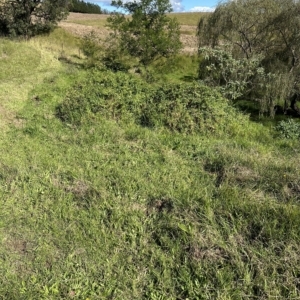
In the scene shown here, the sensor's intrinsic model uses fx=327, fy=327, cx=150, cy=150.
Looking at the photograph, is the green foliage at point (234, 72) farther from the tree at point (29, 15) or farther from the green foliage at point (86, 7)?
the green foliage at point (86, 7)

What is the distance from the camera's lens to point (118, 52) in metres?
13.0

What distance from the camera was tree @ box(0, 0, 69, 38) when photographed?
1584cm

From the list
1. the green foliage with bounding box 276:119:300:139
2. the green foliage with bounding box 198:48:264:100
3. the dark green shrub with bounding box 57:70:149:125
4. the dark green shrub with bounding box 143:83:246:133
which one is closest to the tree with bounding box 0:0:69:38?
the dark green shrub with bounding box 57:70:149:125

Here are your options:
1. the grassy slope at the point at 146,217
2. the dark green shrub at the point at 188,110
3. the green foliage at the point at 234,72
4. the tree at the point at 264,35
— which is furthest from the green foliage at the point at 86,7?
the grassy slope at the point at 146,217

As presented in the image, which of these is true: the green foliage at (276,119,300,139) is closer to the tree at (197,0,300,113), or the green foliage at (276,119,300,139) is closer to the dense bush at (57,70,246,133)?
the dense bush at (57,70,246,133)

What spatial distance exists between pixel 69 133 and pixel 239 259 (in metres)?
4.27

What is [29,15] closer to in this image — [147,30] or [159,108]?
[147,30]

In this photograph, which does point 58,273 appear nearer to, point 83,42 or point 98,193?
point 98,193

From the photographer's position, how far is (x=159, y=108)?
700 centimetres

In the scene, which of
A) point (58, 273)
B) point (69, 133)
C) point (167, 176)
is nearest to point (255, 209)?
point (167, 176)

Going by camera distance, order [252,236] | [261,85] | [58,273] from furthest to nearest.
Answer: [261,85], [252,236], [58,273]

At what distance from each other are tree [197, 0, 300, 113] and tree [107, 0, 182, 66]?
4.73ft

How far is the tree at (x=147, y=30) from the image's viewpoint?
39.3 feet

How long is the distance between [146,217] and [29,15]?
51.8ft
